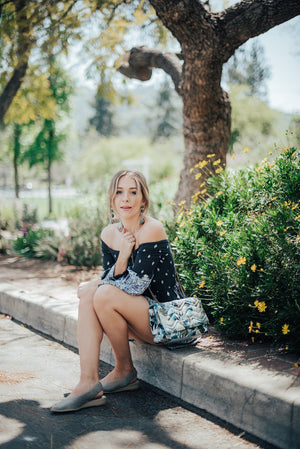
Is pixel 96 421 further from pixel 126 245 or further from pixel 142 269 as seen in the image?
pixel 126 245

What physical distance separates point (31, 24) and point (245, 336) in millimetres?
6628

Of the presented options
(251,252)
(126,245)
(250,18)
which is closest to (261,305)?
(251,252)

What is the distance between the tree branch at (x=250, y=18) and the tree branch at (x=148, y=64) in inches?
45.8

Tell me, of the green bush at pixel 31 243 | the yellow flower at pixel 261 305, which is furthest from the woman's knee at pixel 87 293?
the green bush at pixel 31 243

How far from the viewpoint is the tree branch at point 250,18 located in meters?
5.05

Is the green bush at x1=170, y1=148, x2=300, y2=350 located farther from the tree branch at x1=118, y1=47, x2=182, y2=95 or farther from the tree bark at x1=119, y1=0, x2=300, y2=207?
the tree branch at x1=118, y1=47, x2=182, y2=95

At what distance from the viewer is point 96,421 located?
2850 millimetres

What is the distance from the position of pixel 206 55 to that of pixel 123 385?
154 inches

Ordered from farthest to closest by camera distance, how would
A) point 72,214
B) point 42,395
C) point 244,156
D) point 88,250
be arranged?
point 72,214
point 88,250
point 244,156
point 42,395

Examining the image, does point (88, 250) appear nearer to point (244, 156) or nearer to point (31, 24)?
point (244, 156)

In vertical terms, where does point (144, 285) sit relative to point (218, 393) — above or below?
above

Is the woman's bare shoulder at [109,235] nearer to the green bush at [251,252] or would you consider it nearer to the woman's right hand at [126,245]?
the woman's right hand at [126,245]

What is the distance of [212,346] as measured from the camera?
3484mm

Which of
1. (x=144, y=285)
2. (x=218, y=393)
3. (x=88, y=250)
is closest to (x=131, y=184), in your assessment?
(x=144, y=285)
